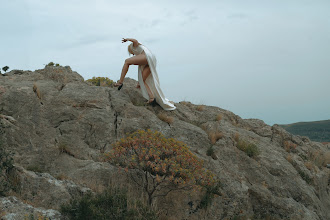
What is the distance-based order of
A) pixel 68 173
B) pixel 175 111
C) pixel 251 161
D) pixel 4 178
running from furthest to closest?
pixel 175 111 → pixel 251 161 → pixel 68 173 → pixel 4 178

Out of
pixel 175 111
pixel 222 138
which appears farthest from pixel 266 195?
pixel 175 111

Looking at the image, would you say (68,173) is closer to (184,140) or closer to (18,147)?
(18,147)

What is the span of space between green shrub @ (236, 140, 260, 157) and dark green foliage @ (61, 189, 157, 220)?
17.3 ft

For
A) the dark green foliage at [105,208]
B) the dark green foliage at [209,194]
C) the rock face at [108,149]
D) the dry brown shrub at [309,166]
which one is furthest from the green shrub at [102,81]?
the dry brown shrub at [309,166]

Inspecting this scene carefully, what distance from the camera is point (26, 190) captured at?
7812mm

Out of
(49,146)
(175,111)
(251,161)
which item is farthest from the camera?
(175,111)

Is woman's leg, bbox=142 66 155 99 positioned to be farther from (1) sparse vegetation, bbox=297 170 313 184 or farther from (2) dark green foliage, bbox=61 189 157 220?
(1) sparse vegetation, bbox=297 170 313 184

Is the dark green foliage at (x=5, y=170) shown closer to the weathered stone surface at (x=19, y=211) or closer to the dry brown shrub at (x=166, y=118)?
the weathered stone surface at (x=19, y=211)

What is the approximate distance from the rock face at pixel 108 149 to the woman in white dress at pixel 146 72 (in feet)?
1.09

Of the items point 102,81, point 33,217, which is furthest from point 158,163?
point 102,81

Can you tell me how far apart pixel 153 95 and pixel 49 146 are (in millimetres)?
4132

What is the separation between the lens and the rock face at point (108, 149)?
29.7 feet

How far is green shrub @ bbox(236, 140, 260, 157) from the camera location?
482 inches

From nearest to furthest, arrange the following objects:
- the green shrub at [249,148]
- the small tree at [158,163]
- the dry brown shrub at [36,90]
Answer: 1. the small tree at [158,163]
2. the dry brown shrub at [36,90]
3. the green shrub at [249,148]
